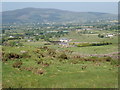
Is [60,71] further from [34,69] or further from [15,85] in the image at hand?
[15,85]

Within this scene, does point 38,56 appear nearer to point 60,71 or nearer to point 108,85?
point 60,71

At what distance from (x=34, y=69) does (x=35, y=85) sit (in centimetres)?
515

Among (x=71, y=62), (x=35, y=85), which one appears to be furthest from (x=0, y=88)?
(x=71, y=62)

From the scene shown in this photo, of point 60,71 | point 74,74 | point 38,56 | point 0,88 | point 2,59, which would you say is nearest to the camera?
point 0,88

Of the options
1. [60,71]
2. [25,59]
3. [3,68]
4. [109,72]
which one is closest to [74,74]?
[60,71]

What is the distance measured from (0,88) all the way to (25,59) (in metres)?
11.2

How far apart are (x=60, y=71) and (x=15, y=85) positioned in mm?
5915

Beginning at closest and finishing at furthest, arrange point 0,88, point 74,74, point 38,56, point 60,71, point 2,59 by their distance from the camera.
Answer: point 0,88 < point 74,74 < point 60,71 < point 2,59 < point 38,56

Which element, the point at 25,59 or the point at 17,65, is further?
the point at 25,59

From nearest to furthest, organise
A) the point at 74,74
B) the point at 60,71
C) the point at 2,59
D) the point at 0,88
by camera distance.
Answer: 1. the point at 0,88
2. the point at 74,74
3. the point at 60,71
4. the point at 2,59

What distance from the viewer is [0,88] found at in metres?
16.7

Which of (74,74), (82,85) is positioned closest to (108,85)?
(82,85)

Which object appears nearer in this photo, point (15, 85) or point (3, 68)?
point (15, 85)

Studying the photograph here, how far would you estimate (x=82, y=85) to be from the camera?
664 inches
